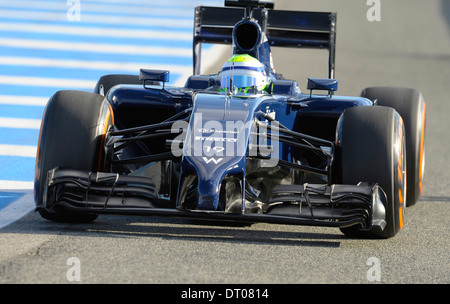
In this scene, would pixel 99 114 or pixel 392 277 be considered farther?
pixel 99 114

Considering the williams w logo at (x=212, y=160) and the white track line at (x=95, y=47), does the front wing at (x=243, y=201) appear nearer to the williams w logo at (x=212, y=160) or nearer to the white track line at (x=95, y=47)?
the williams w logo at (x=212, y=160)

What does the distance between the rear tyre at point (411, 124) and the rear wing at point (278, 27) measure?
3.29 feet

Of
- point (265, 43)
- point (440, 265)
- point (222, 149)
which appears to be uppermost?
point (265, 43)

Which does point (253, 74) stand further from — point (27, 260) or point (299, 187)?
point (27, 260)

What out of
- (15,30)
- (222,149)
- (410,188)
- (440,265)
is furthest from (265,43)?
(15,30)

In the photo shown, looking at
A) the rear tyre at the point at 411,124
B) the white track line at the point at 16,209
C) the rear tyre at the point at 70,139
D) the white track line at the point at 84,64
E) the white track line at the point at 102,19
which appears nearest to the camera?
the rear tyre at the point at 70,139

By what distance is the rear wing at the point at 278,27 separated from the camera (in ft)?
32.3

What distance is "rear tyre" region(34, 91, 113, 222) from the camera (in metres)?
6.96

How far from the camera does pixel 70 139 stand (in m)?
7.07

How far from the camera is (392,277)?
18.7 feet

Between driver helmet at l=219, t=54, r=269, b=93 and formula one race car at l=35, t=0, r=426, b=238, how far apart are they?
0.04 ft

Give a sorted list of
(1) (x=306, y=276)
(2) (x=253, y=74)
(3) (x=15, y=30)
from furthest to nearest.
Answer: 1. (3) (x=15, y=30)
2. (2) (x=253, y=74)
3. (1) (x=306, y=276)

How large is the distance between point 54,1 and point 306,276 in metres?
19.0

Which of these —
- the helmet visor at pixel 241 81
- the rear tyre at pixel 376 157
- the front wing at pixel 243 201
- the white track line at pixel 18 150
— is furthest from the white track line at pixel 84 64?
the front wing at pixel 243 201
